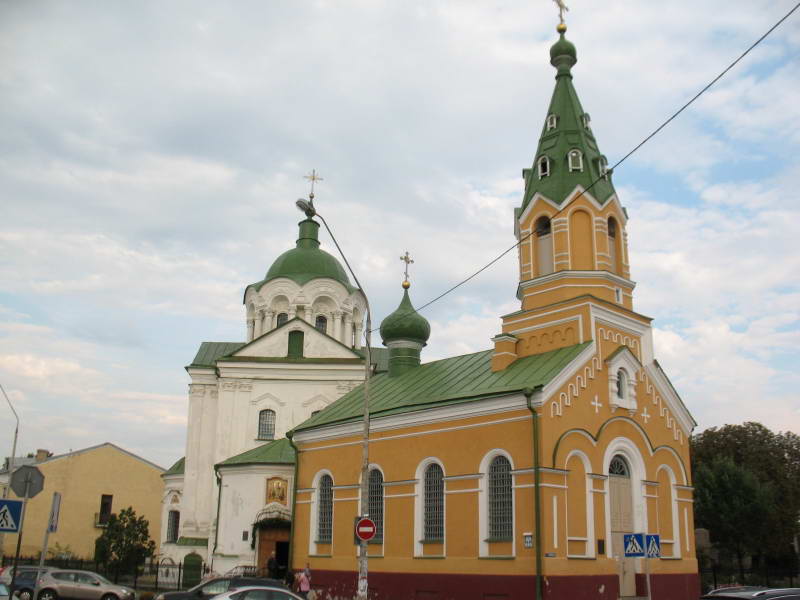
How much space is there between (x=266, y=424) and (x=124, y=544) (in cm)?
737

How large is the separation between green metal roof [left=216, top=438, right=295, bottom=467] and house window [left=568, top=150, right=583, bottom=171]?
14.2m

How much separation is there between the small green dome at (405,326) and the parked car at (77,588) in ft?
42.2

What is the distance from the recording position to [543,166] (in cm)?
2428

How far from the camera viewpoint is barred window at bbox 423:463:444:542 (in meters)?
21.3

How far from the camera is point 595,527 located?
19609mm

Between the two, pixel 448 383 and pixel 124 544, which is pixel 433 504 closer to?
pixel 448 383

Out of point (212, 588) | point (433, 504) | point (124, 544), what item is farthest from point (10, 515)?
point (124, 544)

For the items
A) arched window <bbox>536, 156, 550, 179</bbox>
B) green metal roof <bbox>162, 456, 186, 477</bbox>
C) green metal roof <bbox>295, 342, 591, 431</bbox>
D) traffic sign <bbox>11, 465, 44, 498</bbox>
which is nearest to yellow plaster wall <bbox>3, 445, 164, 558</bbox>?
green metal roof <bbox>162, 456, 186, 477</bbox>

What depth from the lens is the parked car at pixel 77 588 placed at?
22844 mm

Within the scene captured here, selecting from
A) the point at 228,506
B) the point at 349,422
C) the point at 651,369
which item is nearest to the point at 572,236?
the point at 651,369

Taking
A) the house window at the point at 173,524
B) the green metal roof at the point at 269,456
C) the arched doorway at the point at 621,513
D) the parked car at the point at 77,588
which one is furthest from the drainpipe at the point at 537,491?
the house window at the point at 173,524

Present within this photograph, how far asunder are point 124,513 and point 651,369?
20.8m

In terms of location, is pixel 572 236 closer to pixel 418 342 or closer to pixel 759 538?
pixel 418 342

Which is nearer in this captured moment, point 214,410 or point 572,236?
point 572,236
